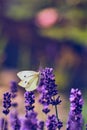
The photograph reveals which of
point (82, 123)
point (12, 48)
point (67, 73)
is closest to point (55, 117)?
point (82, 123)

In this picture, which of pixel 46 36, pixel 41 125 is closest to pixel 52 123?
pixel 41 125

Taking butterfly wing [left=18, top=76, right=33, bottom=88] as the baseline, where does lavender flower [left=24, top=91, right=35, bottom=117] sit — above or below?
below

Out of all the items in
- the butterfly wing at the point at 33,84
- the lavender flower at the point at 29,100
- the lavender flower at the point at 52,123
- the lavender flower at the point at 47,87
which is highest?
the butterfly wing at the point at 33,84

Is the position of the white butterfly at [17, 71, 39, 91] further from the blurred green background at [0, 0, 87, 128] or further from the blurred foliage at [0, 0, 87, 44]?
the blurred foliage at [0, 0, 87, 44]

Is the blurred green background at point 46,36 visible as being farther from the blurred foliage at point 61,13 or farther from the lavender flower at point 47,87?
the lavender flower at point 47,87

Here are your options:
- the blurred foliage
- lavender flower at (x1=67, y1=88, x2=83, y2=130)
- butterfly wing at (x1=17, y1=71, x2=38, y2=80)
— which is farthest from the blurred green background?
lavender flower at (x1=67, y1=88, x2=83, y2=130)

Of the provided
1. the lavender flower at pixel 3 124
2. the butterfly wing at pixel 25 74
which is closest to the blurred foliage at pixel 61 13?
the butterfly wing at pixel 25 74

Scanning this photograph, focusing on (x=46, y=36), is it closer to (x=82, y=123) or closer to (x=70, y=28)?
(x=70, y=28)
